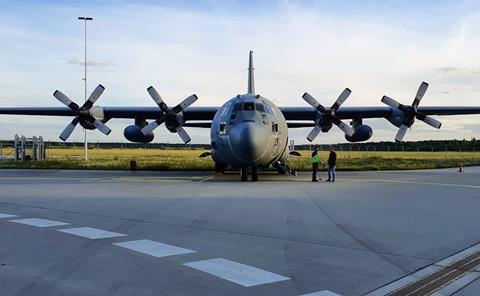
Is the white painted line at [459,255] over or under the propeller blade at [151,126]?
under

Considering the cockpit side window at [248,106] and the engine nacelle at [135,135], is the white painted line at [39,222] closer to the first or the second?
the cockpit side window at [248,106]

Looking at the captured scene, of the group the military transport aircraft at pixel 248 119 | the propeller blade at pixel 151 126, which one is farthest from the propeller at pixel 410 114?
A: the propeller blade at pixel 151 126

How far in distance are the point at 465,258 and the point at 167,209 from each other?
7.57 m

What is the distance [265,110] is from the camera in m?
23.3

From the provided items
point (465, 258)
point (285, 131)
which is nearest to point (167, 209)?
point (465, 258)

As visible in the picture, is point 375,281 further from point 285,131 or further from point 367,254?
point 285,131

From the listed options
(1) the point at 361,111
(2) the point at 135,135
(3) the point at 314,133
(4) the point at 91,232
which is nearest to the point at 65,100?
(2) the point at 135,135

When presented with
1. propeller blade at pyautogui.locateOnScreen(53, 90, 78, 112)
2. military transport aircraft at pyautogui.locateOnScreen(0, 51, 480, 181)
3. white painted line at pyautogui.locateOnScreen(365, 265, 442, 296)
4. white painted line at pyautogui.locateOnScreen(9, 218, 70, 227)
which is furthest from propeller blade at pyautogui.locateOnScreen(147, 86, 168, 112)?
white painted line at pyautogui.locateOnScreen(365, 265, 442, 296)

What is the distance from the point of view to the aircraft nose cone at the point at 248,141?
2116cm

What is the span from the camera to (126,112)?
3219cm

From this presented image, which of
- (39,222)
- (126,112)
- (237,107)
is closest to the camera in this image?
(39,222)

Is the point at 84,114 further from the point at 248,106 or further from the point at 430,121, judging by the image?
the point at 430,121

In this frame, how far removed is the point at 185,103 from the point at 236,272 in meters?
23.6

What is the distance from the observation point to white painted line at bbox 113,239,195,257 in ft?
25.3
